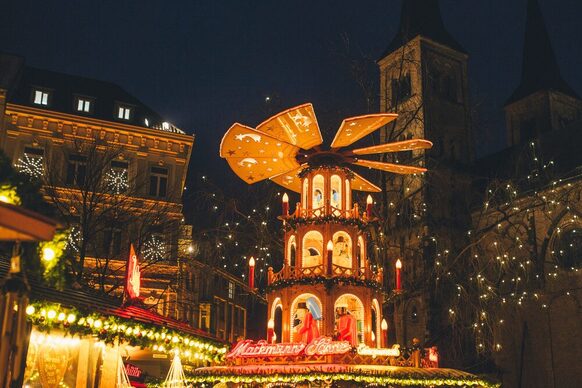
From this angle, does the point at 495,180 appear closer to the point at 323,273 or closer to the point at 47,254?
the point at 323,273

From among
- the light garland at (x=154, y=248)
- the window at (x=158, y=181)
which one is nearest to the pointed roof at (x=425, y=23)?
the window at (x=158, y=181)

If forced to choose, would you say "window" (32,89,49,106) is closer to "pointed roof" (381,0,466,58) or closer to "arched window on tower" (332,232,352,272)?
"arched window on tower" (332,232,352,272)

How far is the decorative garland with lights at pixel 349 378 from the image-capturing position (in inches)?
573

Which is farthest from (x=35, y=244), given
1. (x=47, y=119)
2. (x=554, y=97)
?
(x=554, y=97)

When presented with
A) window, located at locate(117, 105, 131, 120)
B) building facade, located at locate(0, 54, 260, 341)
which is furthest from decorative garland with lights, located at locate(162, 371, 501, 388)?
window, located at locate(117, 105, 131, 120)

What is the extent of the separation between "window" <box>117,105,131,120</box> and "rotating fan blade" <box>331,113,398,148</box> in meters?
22.1

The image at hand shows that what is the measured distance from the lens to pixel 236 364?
15977mm

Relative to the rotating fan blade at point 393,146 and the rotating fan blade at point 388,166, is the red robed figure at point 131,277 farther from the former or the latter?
the rotating fan blade at point 388,166

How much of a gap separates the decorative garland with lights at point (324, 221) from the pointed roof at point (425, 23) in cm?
3774

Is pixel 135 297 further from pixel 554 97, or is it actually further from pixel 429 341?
pixel 554 97

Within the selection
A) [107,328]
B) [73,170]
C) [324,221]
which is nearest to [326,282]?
[324,221]

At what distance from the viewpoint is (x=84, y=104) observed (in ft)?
123

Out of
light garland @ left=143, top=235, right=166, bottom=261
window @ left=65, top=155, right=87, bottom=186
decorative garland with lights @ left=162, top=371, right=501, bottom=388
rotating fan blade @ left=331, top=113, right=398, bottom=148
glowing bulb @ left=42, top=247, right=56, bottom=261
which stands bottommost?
decorative garland with lights @ left=162, top=371, right=501, bottom=388

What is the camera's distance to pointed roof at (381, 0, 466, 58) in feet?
177
